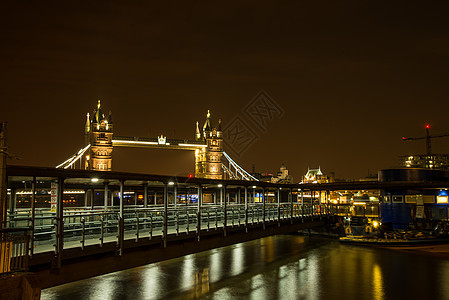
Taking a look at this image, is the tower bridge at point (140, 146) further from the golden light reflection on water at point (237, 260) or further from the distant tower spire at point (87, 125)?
the golden light reflection on water at point (237, 260)

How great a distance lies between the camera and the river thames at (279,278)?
72.3 feet

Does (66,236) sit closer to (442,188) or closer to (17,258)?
(17,258)

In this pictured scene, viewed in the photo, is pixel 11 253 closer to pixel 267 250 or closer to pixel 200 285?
pixel 200 285

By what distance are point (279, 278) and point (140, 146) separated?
83.3m

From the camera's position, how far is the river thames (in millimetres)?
22047

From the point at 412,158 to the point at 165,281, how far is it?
543 ft

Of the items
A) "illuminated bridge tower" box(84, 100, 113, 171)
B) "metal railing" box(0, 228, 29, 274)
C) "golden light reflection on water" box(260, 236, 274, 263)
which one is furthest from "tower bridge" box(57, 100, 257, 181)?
"metal railing" box(0, 228, 29, 274)

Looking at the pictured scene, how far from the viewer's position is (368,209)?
54.8m

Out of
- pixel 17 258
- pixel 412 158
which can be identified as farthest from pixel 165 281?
pixel 412 158

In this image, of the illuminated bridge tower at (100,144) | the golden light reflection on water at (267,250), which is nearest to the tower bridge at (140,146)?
the illuminated bridge tower at (100,144)

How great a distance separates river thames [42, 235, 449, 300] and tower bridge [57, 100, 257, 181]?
5772 centimetres

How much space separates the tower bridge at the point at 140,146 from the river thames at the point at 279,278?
5772cm

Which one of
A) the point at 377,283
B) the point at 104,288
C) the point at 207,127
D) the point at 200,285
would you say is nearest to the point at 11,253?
the point at 104,288

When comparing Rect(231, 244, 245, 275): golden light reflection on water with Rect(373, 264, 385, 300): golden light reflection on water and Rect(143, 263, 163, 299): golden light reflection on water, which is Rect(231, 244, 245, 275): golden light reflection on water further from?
Rect(373, 264, 385, 300): golden light reflection on water
